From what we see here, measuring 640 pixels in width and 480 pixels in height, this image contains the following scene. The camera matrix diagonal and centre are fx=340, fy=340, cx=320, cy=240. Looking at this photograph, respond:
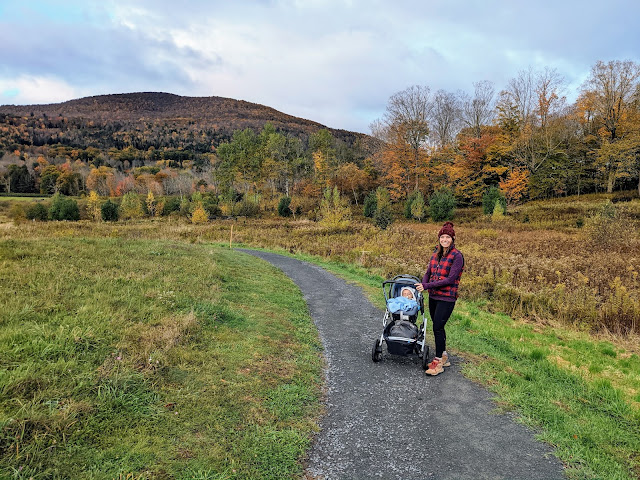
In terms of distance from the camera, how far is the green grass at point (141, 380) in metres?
3.15

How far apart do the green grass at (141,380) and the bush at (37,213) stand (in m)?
51.4

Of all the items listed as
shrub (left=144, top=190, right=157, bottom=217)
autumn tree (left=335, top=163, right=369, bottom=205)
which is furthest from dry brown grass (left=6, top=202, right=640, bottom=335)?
autumn tree (left=335, top=163, right=369, bottom=205)

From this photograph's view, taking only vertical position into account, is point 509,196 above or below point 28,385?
above

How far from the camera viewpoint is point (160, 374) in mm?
4617

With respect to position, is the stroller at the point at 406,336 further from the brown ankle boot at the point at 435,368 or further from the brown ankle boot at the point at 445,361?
the brown ankle boot at the point at 445,361

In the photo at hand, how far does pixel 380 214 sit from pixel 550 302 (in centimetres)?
2174

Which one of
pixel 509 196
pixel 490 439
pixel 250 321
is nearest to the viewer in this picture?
pixel 490 439

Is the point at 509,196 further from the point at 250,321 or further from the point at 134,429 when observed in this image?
the point at 134,429

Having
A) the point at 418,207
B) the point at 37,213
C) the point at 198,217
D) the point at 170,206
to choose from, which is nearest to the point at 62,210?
the point at 37,213

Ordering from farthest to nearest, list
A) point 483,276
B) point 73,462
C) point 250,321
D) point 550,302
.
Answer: point 483,276 → point 550,302 → point 250,321 → point 73,462

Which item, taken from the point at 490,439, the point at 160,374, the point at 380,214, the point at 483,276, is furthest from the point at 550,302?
the point at 380,214

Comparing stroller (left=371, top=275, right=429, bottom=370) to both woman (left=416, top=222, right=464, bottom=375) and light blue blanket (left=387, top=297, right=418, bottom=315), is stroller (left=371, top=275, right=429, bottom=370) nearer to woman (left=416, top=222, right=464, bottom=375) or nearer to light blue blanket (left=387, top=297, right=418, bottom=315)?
light blue blanket (left=387, top=297, right=418, bottom=315)

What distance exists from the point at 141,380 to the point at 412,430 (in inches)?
136

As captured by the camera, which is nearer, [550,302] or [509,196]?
[550,302]
